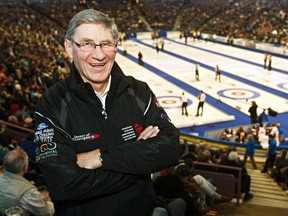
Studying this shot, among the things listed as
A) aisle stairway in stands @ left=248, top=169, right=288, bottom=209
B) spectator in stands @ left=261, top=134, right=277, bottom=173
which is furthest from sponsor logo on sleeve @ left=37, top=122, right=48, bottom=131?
spectator in stands @ left=261, top=134, right=277, bottom=173

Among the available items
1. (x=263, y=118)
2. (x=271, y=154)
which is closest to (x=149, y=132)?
(x=271, y=154)

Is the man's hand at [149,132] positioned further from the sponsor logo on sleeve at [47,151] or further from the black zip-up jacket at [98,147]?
the sponsor logo on sleeve at [47,151]

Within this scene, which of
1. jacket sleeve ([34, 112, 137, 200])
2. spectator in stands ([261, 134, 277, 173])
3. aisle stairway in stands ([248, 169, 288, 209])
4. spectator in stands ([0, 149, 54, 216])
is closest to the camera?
jacket sleeve ([34, 112, 137, 200])

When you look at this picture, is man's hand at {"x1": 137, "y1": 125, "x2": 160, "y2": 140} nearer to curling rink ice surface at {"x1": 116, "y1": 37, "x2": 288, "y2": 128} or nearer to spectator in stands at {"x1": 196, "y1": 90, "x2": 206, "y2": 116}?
curling rink ice surface at {"x1": 116, "y1": 37, "x2": 288, "y2": 128}

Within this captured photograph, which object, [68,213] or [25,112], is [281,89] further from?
[68,213]

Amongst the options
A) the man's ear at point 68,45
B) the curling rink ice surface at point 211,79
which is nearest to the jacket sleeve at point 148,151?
the man's ear at point 68,45

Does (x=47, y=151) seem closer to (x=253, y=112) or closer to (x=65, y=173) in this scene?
(x=65, y=173)

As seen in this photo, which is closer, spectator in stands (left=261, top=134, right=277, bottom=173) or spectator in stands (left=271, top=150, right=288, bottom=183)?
spectator in stands (left=271, top=150, right=288, bottom=183)

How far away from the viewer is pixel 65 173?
6.36 feet

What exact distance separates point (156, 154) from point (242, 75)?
25.3 meters

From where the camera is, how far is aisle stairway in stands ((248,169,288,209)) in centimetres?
725

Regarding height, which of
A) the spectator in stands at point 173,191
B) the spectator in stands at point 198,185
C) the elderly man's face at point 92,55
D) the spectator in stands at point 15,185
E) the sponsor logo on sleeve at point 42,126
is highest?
the elderly man's face at point 92,55

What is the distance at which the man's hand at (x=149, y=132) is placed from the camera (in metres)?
2.24

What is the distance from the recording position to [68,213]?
2.03 m
